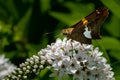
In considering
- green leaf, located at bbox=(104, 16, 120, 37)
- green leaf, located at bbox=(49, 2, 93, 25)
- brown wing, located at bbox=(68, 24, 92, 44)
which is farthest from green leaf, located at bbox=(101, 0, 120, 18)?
green leaf, located at bbox=(49, 2, 93, 25)

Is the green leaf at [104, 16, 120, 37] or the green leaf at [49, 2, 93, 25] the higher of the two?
the green leaf at [49, 2, 93, 25]

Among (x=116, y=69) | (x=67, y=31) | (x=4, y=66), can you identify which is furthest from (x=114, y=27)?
(x=67, y=31)

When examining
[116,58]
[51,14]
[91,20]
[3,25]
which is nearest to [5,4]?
[3,25]

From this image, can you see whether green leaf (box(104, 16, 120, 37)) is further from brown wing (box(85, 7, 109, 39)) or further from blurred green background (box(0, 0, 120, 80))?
brown wing (box(85, 7, 109, 39))

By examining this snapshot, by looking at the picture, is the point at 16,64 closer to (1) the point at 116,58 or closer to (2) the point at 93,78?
(1) the point at 116,58

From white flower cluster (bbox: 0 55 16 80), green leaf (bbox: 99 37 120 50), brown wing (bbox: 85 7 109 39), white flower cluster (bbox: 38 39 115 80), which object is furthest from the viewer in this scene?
green leaf (bbox: 99 37 120 50)

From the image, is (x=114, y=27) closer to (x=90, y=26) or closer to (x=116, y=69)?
(x=116, y=69)

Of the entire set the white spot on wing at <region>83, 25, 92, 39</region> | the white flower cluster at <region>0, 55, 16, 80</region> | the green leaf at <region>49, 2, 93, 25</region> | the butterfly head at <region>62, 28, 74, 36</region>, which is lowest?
the white spot on wing at <region>83, 25, 92, 39</region>

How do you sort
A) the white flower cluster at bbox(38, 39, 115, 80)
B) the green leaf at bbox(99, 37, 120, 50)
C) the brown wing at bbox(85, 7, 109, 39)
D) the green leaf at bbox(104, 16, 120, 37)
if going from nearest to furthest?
the brown wing at bbox(85, 7, 109, 39), the white flower cluster at bbox(38, 39, 115, 80), the green leaf at bbox(99, 37, 120, 50), the green leaf at bbox(104, 16, 120, 37)
